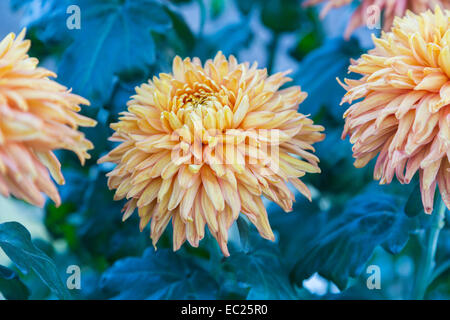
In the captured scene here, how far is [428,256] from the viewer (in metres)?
0.42

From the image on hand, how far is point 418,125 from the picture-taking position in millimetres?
302

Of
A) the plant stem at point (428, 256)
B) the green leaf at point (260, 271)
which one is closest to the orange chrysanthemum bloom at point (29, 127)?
the green leaf at point (260, 271)

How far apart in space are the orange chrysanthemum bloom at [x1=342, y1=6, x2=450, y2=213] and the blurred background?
0.23 feet

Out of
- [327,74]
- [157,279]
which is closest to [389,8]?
[327,74]

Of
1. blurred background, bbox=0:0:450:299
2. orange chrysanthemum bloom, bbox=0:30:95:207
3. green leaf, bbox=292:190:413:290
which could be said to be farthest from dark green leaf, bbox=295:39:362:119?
orange chrysanthemum bloom, bbox=0:30:95:207

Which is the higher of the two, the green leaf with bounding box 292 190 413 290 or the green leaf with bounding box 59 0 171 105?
→ the green leaf with bounding box 59 0 171 105

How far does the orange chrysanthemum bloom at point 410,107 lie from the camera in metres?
0.30

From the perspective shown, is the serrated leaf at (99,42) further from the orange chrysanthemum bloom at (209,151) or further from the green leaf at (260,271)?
the green leaf at (260,271)

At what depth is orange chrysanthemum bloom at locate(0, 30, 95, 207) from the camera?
255 mm

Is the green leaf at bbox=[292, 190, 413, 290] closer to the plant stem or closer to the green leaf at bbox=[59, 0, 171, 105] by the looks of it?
the plant stem

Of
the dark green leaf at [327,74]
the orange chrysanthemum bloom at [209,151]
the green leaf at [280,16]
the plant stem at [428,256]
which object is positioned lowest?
the plant stem at [428,256]

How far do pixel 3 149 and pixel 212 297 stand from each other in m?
0.23

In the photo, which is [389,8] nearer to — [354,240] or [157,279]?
[354,240]

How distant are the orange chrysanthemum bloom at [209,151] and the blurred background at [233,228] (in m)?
0.07
